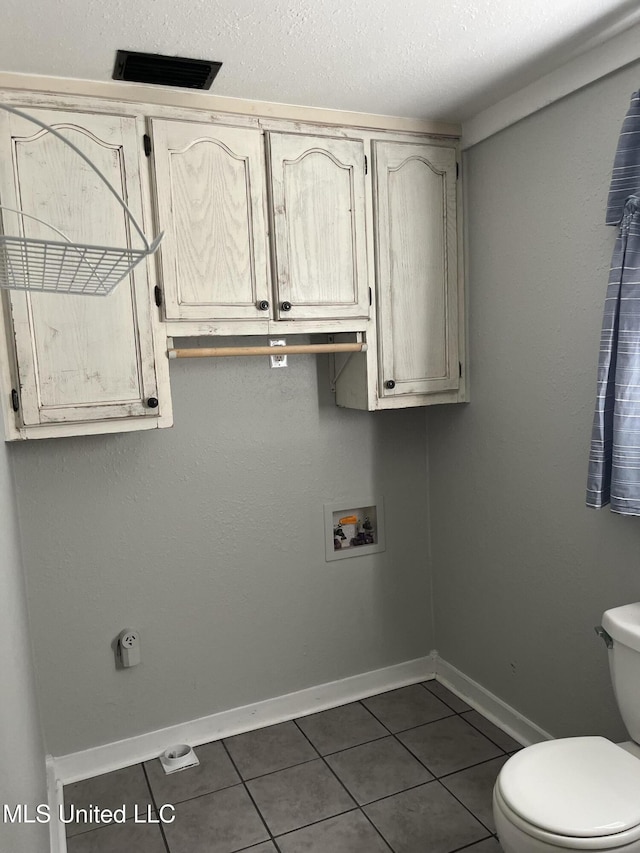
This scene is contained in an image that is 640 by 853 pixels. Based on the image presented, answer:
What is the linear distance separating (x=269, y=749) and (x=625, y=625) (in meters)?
1.41

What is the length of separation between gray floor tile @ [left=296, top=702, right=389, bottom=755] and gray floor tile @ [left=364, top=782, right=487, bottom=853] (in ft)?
1.13

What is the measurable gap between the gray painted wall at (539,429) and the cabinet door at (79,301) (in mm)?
1242

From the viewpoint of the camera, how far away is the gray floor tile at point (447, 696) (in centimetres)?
270

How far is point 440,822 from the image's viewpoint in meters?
2.06

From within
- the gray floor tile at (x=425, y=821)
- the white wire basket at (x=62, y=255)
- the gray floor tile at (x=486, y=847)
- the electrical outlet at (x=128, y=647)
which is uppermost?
the white wire basket at (x=62, y=255)

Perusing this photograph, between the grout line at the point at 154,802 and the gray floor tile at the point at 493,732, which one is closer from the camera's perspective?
the grout line at the point at 154,802

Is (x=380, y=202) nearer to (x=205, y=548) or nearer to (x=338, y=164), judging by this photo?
(x=338, y=164)

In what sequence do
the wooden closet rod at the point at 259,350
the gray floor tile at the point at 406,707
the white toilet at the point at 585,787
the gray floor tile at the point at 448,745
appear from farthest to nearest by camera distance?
the gray floor tile at the point at 406,707, the gray floor tile at the point at 448,745, the wooden closet rod at the point at 259,350, the white toilet at the point at 585,787

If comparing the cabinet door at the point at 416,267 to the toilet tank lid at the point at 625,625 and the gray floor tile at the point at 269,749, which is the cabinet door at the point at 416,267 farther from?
the gray floor tile at the point at 269,749

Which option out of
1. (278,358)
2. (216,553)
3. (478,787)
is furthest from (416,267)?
(478,787)

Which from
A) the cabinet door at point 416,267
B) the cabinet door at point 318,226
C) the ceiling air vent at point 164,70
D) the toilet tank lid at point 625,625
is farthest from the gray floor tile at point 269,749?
the ceiling air vent at point 164,70

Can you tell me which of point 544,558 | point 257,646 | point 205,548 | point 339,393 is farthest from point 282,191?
point 257,646

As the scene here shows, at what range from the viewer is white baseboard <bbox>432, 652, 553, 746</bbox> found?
2.42 metres

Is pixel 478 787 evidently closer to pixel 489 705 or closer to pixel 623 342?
pixel 489 705
